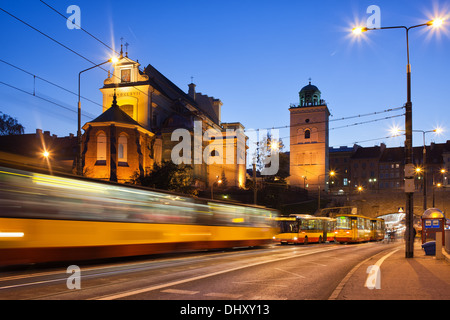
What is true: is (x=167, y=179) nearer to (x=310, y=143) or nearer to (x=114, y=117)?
(x=114, y=117)

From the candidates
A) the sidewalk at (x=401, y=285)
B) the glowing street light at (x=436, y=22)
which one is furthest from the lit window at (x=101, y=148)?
the sidewalk at (x=401, y=285)

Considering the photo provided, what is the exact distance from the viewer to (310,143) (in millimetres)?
91062

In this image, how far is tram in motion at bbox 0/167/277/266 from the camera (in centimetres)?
1240

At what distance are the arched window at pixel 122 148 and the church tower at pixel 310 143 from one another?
42.2 m

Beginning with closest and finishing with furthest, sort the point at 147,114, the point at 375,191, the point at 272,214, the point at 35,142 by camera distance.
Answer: the point at 272,214 < the point at 147,114 < the point at 35,142 < the point at 375,191

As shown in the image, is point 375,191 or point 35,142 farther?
point 375,191

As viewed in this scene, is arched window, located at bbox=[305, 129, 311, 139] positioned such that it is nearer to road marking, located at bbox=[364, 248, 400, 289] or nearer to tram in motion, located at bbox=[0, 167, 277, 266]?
tram in motion, located at bbox=[0, 167, 277, 266]

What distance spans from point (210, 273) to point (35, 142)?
2510 inches

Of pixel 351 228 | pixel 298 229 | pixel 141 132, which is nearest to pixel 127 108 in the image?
pixel 141 132

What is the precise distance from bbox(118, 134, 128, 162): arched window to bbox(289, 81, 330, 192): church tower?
138 feet

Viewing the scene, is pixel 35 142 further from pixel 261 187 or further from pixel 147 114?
pixel 261 187

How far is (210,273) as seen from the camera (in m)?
12.8
